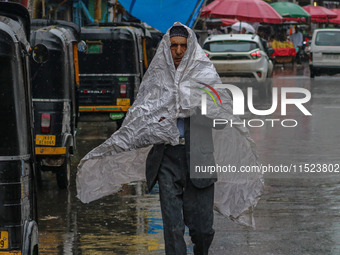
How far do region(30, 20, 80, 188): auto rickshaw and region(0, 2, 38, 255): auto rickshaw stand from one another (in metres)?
4.87

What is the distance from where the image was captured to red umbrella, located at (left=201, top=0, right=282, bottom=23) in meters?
39.6

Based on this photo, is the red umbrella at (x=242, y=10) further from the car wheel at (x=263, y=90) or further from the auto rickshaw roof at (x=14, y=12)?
the auto rickshaw roof at (x=14, y=12)

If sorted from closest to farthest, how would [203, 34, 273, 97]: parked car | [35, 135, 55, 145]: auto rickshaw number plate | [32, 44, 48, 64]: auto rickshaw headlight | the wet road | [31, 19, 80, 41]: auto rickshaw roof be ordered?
[32, 44, 48, 64]: auto rickshaw headlight
the wet road
[35, 135, 55, 145]: auto rickshaw number plate
[31, 19, 80, 41]: auto rickshaw roof
[203, 34, 273, 97]: parked car

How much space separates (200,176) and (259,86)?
20.6 metres

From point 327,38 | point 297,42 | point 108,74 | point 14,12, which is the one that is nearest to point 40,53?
point 14,12

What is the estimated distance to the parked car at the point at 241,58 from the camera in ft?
84.7

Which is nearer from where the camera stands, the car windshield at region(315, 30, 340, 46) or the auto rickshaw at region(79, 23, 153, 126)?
the auto rickshaw at region(79, 23, 153, 126)

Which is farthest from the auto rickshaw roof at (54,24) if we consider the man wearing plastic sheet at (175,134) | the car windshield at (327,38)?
the car windshield at (327,38)

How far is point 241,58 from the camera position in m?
26.0

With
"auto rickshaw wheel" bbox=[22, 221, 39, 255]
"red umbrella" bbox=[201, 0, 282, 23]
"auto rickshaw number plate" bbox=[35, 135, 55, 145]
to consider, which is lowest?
"auto rickshaw wheel" bbox=[22, 221, 39, 255]

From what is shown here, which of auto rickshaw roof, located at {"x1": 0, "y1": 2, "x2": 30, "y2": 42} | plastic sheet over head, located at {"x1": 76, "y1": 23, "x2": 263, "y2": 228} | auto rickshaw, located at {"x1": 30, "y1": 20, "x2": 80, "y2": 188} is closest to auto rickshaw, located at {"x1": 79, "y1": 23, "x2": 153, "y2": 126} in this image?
auto rickshaw, located at {"x1": 30, "y1": 20, "x2": 80, "y2": 188}

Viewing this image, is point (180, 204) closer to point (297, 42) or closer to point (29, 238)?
point (29, 238)

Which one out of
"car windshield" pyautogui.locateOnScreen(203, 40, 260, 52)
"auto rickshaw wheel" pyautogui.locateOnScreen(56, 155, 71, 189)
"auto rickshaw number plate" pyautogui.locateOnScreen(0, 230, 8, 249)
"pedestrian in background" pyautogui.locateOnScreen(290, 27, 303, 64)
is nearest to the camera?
"auto rickshaw number plate" pyautogui.locateOnScreen(0, 230, 8, 249)

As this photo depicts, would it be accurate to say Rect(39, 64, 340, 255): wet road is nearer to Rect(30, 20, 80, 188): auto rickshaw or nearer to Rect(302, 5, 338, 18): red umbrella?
Rect(30, 20, 80, 188): auto rickshaw
